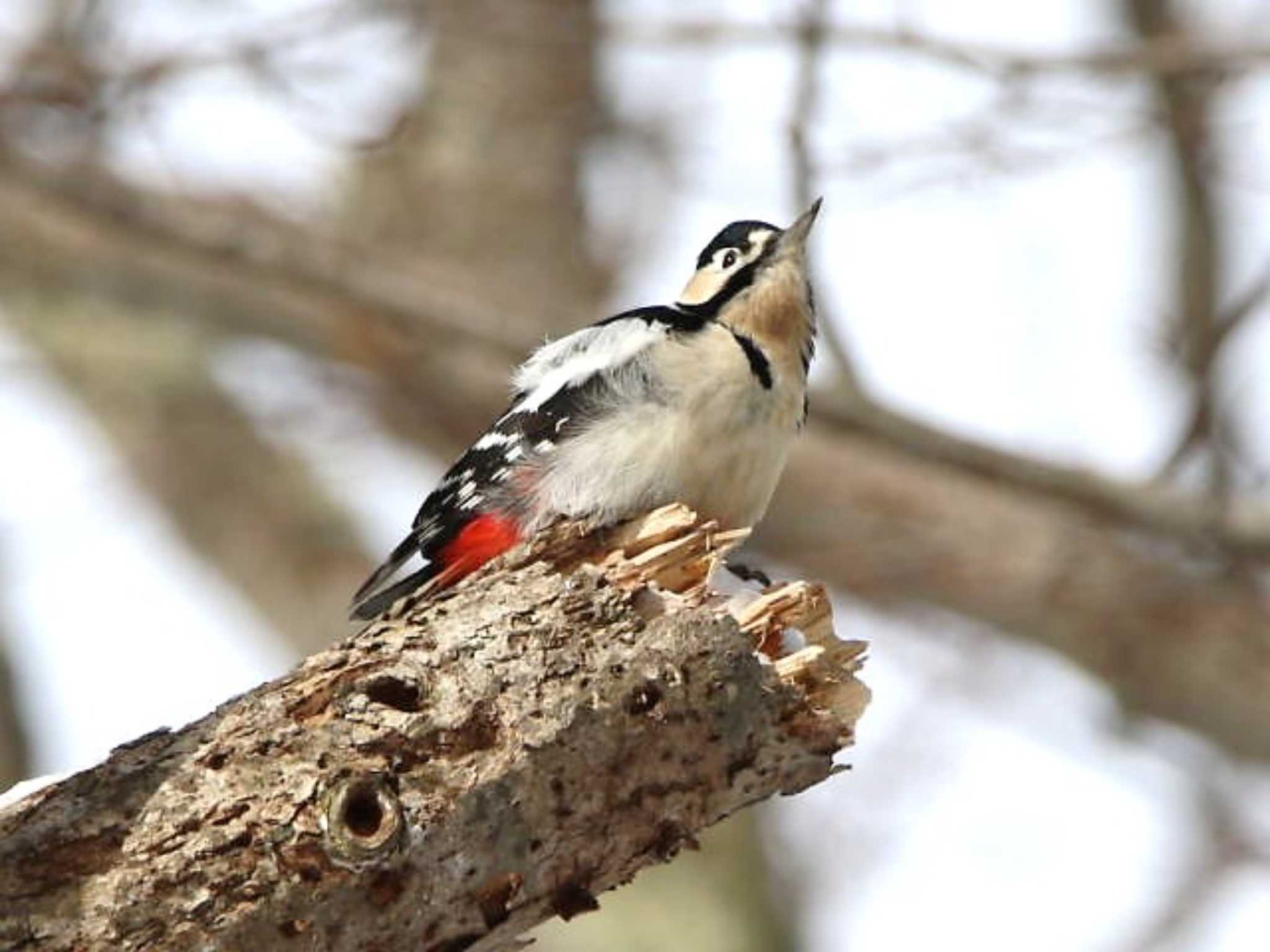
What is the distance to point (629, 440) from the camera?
4430mm

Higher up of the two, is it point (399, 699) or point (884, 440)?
point (884, 440)

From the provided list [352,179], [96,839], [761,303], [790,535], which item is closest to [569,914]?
[96,839]

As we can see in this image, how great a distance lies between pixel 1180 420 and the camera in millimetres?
6500

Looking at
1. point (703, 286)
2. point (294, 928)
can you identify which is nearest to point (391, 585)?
point (703, 286)

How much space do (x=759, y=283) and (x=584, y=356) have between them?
484 mm

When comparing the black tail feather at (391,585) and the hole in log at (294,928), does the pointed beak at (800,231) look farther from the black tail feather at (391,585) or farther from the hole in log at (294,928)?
the hole in log at (294,928)

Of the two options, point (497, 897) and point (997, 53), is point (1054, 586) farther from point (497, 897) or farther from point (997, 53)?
point (497, 897)

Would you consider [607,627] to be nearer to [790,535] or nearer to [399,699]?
[399,699]

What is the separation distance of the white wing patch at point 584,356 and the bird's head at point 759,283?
0.21 metres

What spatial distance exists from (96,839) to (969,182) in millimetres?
4436

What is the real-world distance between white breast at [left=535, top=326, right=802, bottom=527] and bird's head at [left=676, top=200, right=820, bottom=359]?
0.26 metres

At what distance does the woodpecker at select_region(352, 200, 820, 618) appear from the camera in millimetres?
4375

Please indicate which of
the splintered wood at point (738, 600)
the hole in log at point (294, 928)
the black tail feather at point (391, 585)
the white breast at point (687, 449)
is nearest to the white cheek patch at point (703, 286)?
the white breast at point (687, 449)

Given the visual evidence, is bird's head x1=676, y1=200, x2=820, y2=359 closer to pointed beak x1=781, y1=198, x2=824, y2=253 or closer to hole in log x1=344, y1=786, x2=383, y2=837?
pointed beak x1=781, y1=198, x2=824, y2=253
